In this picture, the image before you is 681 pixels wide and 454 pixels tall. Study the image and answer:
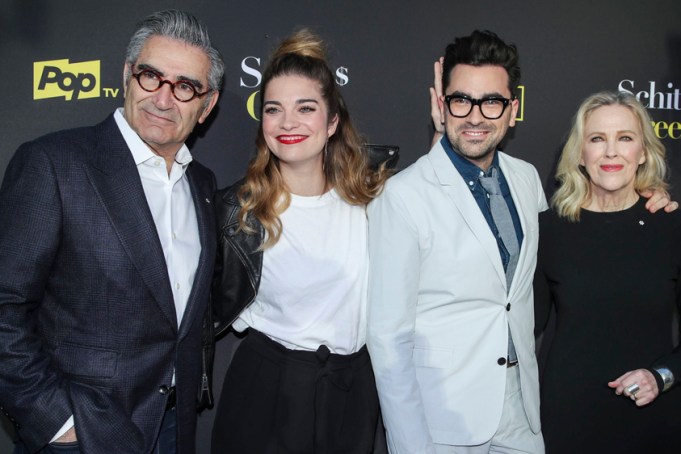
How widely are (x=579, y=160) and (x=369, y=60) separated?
40.7 inches

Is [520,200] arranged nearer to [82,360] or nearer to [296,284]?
[296,284]

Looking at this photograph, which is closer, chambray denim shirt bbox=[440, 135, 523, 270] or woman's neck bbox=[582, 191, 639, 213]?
chambray denim shirt bbox=[440, 135, 523, 270]

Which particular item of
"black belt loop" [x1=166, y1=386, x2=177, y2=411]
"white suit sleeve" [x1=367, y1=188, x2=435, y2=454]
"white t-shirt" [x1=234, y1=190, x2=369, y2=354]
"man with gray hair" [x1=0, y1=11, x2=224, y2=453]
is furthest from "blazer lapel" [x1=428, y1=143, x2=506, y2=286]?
"black belt loop" [x1=166, y1=386, x2=177, y2=411]

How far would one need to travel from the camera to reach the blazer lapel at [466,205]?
7.04ft

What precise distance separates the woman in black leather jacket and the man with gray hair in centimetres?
23

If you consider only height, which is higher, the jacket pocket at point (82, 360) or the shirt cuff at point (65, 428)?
the jacket pocket at point (82, 360)

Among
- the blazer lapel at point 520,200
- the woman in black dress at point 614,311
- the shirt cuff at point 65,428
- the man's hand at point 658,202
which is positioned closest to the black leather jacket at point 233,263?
the shirt cuff at point 65,428

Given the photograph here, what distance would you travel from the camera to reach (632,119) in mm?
2469

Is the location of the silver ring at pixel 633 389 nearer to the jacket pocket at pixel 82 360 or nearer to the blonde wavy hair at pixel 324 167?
the blonde wavy hair at pixel 324 167

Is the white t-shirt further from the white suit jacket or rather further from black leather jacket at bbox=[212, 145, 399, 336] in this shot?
the white suit jacket

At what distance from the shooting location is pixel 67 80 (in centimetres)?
276

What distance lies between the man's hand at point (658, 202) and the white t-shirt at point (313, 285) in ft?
3.67

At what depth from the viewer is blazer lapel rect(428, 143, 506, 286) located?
2.14 meters

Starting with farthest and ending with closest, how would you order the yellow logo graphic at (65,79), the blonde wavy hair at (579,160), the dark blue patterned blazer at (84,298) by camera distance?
the yellow logo graphic at (65,79) → the blonde wavy hair at (579,160) → the dark blue patterned blazer at (84,298)
